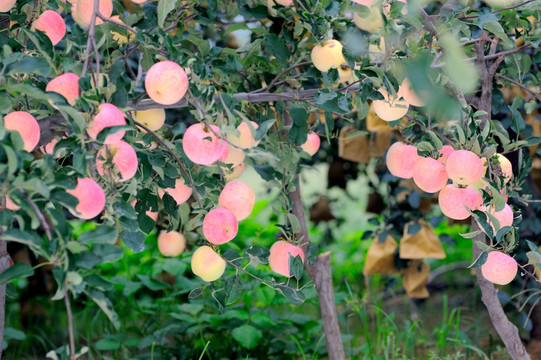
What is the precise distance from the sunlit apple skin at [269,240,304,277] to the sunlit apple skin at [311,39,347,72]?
0.35m

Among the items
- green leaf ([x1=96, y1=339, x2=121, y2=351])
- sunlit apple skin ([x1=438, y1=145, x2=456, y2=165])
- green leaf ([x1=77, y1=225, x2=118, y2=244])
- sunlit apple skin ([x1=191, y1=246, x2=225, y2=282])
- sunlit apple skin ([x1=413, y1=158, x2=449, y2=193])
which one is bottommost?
green leaf ([x1=96, y1=339, x2=121, y2=351])

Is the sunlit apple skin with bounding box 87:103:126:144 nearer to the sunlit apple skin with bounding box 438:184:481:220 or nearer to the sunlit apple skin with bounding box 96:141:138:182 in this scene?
the sunlit apple skin with bounding box 96:141:138:182

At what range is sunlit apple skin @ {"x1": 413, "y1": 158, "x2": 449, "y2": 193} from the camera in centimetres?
98

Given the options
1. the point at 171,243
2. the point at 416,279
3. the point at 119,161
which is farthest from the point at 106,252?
the point at 416,279

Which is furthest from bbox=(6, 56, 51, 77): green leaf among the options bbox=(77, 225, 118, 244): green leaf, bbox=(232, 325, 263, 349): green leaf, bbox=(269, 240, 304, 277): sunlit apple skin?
bbox=(232, 325, 263, 349): green leaf

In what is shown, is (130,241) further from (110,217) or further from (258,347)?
(258,347)

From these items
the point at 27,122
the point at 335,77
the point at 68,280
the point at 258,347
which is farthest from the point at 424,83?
the point at 258,347

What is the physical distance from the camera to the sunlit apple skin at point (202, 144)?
825 mm

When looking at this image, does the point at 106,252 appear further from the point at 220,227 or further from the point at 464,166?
the point at 464,166

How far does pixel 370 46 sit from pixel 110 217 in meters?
0.65

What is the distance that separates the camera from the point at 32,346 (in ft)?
7.07

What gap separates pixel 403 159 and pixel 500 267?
0.26 meters

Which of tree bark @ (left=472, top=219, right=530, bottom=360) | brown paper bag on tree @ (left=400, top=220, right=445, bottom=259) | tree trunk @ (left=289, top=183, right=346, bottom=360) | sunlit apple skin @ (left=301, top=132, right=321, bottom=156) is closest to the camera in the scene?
tree bark @ (left=472, top=219, right=530, bottom=360)

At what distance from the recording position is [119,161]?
0.79 m
